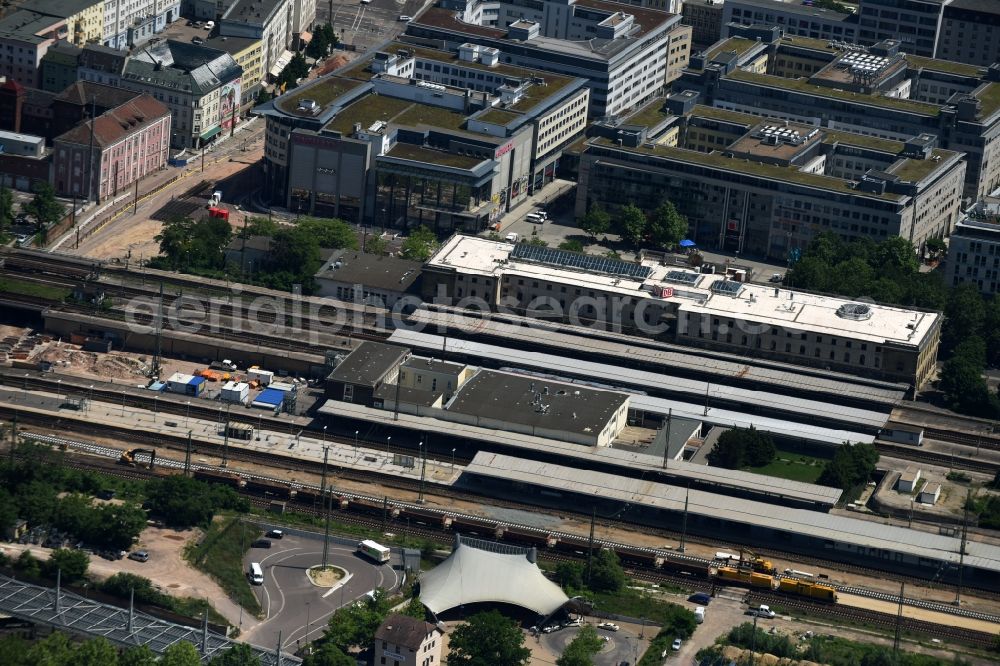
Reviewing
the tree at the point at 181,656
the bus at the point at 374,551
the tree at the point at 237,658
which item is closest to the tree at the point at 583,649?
the bus at the point at 374,551

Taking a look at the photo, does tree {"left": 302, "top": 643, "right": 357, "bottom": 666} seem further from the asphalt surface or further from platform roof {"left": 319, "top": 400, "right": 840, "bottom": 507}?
platform roof {"left": 319, "top": 400, "right": 840, "bottom": 507}

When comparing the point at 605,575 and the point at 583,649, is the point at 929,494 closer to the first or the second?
the point at 605,575

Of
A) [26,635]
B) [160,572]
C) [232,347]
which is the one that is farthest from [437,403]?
[26,635]

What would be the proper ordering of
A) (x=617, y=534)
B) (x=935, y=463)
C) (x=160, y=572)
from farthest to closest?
1. (x=935, y=463)
2. (x=617, y=534)
3. (x=160, y=572)

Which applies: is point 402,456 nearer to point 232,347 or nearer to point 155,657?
point 232,347

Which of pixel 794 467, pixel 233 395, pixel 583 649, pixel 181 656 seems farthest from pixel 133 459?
pixel 794 467

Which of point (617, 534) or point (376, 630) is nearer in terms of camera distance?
point (376, 630)
